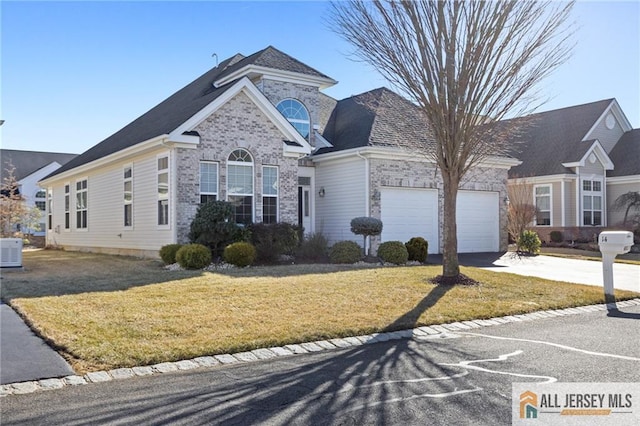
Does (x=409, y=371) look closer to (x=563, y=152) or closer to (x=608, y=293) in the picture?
(x=608, y=293)

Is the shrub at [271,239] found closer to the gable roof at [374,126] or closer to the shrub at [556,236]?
the gable roof at [374,126]

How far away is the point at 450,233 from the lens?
12.3 metres

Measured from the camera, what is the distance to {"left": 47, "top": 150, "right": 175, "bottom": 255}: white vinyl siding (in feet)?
57.9

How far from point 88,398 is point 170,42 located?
11.5m

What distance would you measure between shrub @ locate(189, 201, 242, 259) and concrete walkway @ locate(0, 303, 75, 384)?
26.0 feet

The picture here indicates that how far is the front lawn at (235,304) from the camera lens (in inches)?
263

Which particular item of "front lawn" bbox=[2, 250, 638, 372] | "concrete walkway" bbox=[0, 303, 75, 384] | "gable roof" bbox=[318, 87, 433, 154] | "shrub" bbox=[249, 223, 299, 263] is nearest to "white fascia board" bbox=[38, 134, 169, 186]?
"shrub" bbox=[249, 223, 299, 263]

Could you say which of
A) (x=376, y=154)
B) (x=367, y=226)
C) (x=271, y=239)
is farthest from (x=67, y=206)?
(x=367, y=226)

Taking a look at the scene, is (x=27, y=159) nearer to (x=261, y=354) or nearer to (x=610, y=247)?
(x=261, y=354)

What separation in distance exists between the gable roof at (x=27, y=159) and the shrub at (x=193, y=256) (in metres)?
37.8

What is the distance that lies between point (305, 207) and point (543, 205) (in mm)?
14621

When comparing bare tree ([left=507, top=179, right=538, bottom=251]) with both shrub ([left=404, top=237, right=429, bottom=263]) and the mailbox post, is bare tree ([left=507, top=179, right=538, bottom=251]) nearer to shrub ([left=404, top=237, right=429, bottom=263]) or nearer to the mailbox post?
shrub ([left=404, top=237, right=429, bottom=263])

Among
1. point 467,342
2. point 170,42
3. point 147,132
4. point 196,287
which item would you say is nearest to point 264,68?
point 147,132

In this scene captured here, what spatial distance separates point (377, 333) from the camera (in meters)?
7.58
